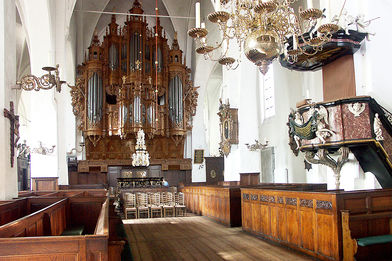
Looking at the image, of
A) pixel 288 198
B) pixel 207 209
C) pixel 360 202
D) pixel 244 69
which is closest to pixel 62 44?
pixel 244 69

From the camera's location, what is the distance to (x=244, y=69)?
1224 centimetres

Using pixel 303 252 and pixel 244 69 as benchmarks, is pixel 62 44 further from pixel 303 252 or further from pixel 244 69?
pixel 303 252

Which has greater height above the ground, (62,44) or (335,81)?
(62,44)

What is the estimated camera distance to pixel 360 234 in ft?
17.3

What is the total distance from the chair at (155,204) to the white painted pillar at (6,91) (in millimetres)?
5731

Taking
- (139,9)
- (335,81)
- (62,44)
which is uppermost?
(139,9)

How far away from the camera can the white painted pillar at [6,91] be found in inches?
223

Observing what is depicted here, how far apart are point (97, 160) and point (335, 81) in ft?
40.0

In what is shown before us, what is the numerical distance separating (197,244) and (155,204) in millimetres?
5115

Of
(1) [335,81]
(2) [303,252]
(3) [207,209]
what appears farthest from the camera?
(3) [207,209]

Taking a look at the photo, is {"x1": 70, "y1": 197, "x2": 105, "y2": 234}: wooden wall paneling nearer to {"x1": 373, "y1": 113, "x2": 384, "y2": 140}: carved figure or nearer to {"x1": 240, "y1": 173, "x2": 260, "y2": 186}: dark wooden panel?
{"x1": 373, "y1": 113, "x2": 384, "y2": 140}: carved figure

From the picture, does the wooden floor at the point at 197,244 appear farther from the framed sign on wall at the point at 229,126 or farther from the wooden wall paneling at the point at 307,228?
the framed sign on wall at the point at 229,126

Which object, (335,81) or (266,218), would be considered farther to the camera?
(335,81)

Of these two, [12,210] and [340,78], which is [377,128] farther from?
[12,210]
